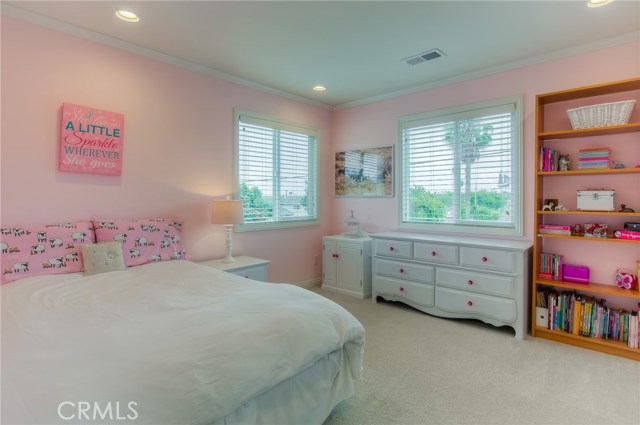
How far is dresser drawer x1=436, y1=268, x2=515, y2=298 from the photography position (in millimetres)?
2982

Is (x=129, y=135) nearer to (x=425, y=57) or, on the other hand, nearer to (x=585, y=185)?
(x=425, y=57)

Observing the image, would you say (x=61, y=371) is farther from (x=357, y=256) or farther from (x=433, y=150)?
(x=433, y=150)

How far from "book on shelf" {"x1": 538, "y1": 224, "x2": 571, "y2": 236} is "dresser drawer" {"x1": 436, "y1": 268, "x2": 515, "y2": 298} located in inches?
21.3

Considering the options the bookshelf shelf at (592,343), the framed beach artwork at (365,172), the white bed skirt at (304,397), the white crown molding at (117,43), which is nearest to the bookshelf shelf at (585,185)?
the bookshelf shelf at (592,343)

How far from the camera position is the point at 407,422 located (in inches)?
72.5

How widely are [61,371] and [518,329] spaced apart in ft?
10.7

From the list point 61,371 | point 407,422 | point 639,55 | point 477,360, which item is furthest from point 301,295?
point 639,55

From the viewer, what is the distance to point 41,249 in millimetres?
2275

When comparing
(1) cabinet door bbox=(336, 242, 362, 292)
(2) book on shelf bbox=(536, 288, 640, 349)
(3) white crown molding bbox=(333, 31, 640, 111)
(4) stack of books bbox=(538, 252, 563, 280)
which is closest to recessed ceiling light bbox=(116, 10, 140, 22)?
(3) white crown molding bbox=(333, 31, 640, 111)

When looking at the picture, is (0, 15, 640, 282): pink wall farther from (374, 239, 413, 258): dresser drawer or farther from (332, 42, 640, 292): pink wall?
(374, 239, 413, 258): dresser drawer

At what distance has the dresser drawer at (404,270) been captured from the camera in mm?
3463

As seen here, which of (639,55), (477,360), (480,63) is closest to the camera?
(477,360)

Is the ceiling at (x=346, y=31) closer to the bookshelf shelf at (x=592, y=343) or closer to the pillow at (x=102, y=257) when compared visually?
the pillow at (x=102, y=257)

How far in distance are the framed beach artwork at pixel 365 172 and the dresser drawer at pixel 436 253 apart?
1020 millimetres
